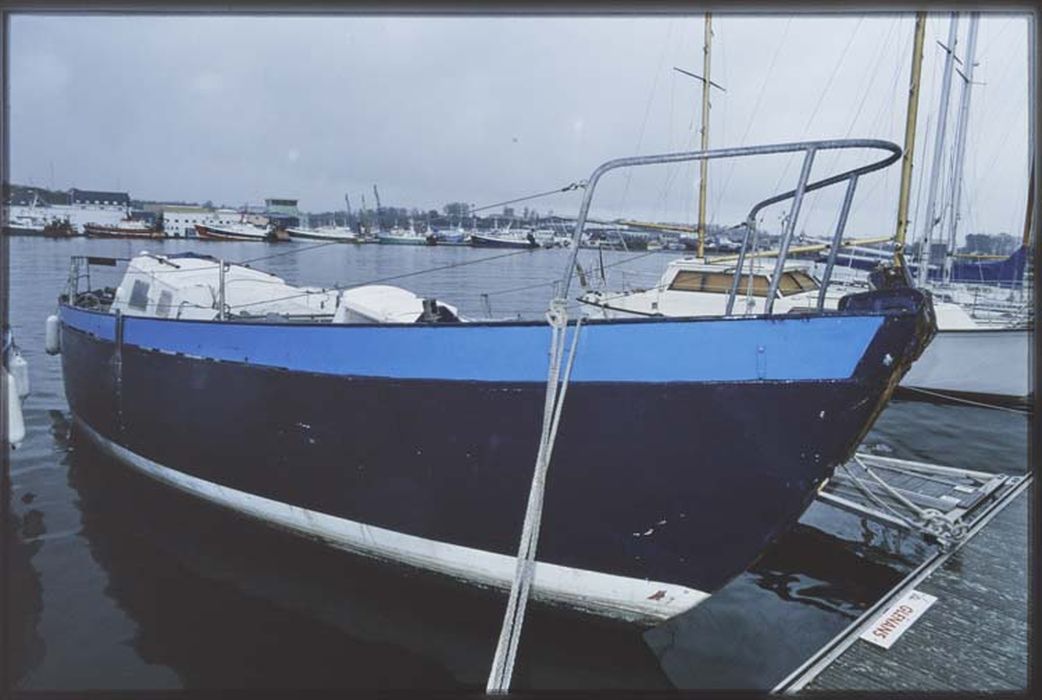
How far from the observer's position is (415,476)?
218 inches

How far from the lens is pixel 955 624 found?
5.01m

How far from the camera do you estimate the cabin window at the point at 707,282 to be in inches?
569

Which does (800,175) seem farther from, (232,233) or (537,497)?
(232,233)

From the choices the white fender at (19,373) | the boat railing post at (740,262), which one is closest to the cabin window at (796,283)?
the boat railing post at (740,262)

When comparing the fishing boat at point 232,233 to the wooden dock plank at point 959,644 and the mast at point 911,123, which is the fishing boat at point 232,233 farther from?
the wooden dock plank at point 959,644

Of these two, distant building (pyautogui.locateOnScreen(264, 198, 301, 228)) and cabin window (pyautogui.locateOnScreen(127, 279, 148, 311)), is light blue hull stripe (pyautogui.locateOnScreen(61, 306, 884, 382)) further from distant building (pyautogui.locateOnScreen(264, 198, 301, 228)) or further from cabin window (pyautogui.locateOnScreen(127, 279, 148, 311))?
distant building (pyautogui.locateOnScreen(264, 198, 301, 228))

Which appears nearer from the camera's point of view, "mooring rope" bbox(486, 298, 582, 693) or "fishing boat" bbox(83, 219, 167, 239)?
"mooring rope" bbox(486, 298, 582, 693)

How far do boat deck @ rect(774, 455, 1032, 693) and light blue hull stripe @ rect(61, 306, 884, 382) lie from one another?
2181 millimetres

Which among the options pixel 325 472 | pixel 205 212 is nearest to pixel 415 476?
pixel 325 472

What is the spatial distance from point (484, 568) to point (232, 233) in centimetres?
8535

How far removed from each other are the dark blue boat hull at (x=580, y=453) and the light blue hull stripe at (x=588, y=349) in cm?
8

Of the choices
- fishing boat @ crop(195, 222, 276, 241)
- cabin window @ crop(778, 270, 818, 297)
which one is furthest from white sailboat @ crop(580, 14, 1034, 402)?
fishing boat @ crop(195, 222, 276, 241)

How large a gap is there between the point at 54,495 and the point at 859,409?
398 inches

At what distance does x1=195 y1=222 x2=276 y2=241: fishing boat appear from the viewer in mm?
Answer: 78250
